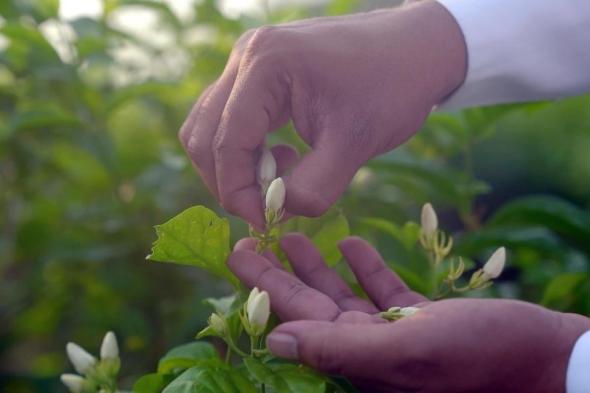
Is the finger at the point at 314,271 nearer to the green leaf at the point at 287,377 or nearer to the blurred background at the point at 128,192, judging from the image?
the green leaf at the point at 287,377

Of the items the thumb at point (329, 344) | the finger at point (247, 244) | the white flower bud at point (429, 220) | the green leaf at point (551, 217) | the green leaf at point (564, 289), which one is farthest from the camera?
the green leaf at point (551, 217)

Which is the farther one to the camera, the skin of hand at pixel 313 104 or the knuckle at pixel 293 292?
the skin of hand at pixel 313 104

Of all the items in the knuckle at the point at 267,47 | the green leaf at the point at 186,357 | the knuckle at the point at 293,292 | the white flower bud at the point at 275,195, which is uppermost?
the knuckle at the point at 267,47

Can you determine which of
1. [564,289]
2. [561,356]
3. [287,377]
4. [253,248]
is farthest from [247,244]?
Answer: [564,289]

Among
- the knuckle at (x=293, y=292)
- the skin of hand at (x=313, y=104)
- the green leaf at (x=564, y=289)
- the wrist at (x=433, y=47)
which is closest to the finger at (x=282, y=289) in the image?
the knuckle at (x=293, y=292)

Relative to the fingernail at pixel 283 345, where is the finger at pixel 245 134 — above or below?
above

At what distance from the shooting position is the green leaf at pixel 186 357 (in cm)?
97

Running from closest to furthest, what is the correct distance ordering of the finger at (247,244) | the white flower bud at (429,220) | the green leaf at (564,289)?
the finger at (247,244)
the white flower bud at (429,220)
the green leaf at (564,289)

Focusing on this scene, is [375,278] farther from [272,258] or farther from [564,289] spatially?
[564,289]

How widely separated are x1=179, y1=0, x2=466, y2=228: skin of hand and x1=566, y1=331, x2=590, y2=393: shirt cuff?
1.10 ft

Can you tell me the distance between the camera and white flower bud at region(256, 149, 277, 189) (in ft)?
3.55

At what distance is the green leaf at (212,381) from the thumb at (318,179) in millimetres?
233

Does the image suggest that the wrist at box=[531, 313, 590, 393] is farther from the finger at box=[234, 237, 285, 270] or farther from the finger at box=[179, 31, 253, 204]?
the finger at box=[179, 31, 253, 204]

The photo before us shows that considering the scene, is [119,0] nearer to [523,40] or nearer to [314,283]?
[523,40]
